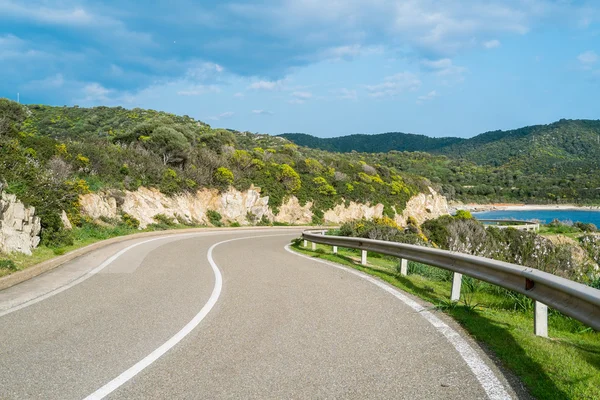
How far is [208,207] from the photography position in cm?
3788

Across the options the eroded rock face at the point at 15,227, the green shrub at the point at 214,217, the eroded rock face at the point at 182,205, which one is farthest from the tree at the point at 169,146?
the eroded rock face at the point at 15,227

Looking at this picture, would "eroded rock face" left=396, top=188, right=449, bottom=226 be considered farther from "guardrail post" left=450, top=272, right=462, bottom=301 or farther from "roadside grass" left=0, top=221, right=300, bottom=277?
"guardrail post" left=450, top=272, right=462, bottom=301

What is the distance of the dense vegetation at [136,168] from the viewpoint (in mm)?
15940

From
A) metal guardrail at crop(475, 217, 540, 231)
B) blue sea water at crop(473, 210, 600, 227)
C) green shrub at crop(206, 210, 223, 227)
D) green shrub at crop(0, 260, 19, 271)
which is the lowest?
blue sea water at crop(473, 210, 600, 227)

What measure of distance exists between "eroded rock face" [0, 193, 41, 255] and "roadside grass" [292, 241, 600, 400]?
967 centimetres

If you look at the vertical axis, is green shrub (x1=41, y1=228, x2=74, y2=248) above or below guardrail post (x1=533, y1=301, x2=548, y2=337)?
below

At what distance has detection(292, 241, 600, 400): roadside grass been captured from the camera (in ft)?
12.6

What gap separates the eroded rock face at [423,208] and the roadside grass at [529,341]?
154ft

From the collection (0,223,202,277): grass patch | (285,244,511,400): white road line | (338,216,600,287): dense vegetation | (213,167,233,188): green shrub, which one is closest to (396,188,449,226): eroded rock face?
(213,167,233,188): green shrub

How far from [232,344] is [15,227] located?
999 cm

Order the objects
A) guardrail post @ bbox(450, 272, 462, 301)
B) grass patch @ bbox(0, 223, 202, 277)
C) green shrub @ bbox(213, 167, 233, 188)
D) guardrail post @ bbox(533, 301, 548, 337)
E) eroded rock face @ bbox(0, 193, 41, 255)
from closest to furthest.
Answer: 1. guardrail post @ bbox(533, 301, 548, 337)
2. guardrail post @ bbox(450, 272, 462, 301)
3. grass patch @ bbox(0, 223, 202, 277)
4. eroded rock face @ bbox(0, 193, 41, 255)
5. green shrub @ bbox(213, 167, 233, 188)

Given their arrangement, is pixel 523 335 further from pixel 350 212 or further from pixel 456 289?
pixel 350 212

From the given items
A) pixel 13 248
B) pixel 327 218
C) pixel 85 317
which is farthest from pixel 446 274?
pixel 327 218

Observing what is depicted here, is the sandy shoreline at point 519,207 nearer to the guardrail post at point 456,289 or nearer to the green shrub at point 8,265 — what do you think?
the guardrail post at point 456,289
